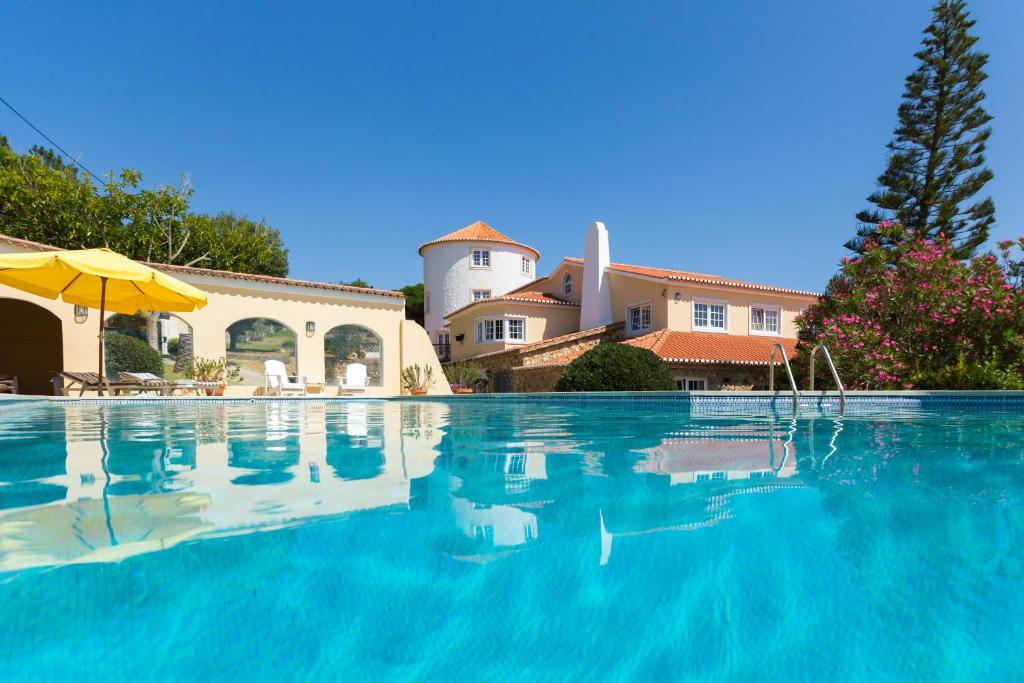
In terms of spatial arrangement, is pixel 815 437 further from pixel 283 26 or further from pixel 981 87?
pixel 981 87

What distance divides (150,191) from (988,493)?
33445 mm

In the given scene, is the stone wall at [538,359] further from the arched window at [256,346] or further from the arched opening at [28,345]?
the arched opening at [28,345]

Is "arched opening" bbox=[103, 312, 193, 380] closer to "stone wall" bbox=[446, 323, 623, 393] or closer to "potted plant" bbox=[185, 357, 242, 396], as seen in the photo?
"potted plant" bbox=[185, 357, 242, 396]

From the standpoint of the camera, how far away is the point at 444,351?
32.9 metres

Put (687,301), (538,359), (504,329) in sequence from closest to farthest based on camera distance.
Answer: (687,301) < (538,359) < (504,329)

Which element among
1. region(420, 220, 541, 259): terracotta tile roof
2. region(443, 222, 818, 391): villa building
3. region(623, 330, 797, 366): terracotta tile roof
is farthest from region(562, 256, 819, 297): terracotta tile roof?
region(420, 220, 541, 259): terracotta tile roof

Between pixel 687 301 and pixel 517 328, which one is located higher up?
pixel 687 301

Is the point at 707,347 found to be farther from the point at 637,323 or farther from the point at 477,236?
the point at 477,236

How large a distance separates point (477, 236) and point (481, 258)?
4.50 feet

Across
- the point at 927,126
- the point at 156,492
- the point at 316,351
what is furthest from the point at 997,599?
the point at 927,126

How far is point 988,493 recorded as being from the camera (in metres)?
Answer: 2.85

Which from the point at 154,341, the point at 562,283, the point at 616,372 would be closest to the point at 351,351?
the point at 154,341

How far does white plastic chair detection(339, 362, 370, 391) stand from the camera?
61.3ft

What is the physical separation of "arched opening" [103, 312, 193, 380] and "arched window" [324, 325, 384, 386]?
13.5ft
